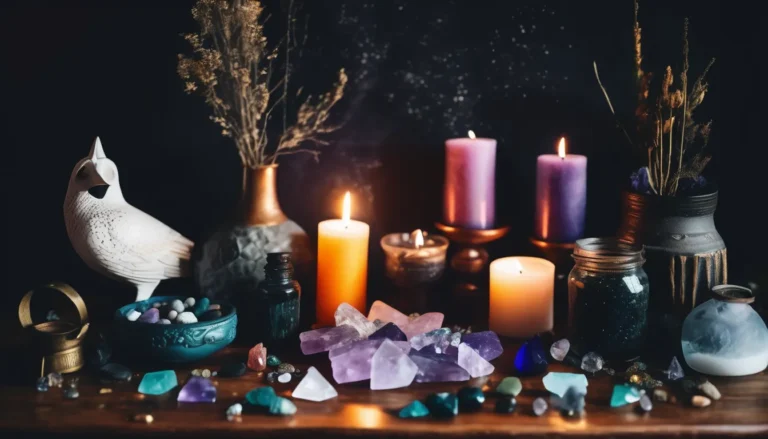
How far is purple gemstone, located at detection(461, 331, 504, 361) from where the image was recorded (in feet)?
4.11

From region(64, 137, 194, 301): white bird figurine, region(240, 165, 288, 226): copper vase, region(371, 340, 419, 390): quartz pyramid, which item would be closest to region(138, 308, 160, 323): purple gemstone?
region(64, 137, 194, 301): white bird figurine

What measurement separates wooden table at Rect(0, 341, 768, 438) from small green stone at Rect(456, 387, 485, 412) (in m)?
0.01

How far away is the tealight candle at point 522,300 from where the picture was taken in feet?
4.43

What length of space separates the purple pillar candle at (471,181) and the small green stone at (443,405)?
18.5 inches

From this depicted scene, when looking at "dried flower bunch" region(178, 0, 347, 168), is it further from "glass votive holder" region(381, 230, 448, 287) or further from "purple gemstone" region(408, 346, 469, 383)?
"purple gemstone" region(408, 346, 469, 383)

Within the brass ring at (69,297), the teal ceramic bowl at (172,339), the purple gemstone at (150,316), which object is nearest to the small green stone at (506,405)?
the teal ceramic bowl at (172,339)

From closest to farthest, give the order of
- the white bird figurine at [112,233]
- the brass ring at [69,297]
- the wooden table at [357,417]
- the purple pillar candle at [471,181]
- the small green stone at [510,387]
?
the wooden table at [357,417] < the small green stone at [510,387] < the brass ring at [69,297] < the white bird figurine at [112,233] < the purple pillar candle at [471,181]

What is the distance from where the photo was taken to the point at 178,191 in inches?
61.6

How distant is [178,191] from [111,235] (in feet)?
0.82

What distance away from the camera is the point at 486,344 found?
4.13ft

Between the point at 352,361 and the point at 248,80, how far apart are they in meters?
0.53

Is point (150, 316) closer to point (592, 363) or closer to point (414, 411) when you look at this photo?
point (414, 411)

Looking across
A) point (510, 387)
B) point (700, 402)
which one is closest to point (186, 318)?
point (510, 387)

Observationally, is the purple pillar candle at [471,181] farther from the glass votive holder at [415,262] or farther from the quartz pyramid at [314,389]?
the quartz pyramid at [314,389]
